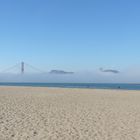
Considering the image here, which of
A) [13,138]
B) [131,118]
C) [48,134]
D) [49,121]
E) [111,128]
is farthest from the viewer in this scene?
[131,118]

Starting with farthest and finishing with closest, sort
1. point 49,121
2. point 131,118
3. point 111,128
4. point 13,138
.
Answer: point 131,118 → point 49,121 → point 111,128 → point 13,138

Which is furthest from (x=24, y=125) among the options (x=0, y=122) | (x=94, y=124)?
(x=94, y=124)

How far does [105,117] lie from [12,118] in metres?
3.58

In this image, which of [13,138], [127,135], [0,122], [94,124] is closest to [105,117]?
[94,124]

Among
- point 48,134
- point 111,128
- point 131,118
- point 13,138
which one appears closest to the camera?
point 13,138

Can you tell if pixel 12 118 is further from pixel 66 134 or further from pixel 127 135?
pixel 127 135

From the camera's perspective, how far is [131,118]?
12.3 meters

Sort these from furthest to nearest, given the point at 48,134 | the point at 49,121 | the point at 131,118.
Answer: the point at 131,118
the point at 49,121
the point at 48,134

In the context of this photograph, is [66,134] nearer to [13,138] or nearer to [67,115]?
[13,138]

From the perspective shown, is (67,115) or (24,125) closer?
(24,125)

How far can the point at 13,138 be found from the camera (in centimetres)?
828

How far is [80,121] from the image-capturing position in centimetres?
1118

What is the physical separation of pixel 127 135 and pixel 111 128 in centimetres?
103

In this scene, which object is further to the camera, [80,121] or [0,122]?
[80,121]
